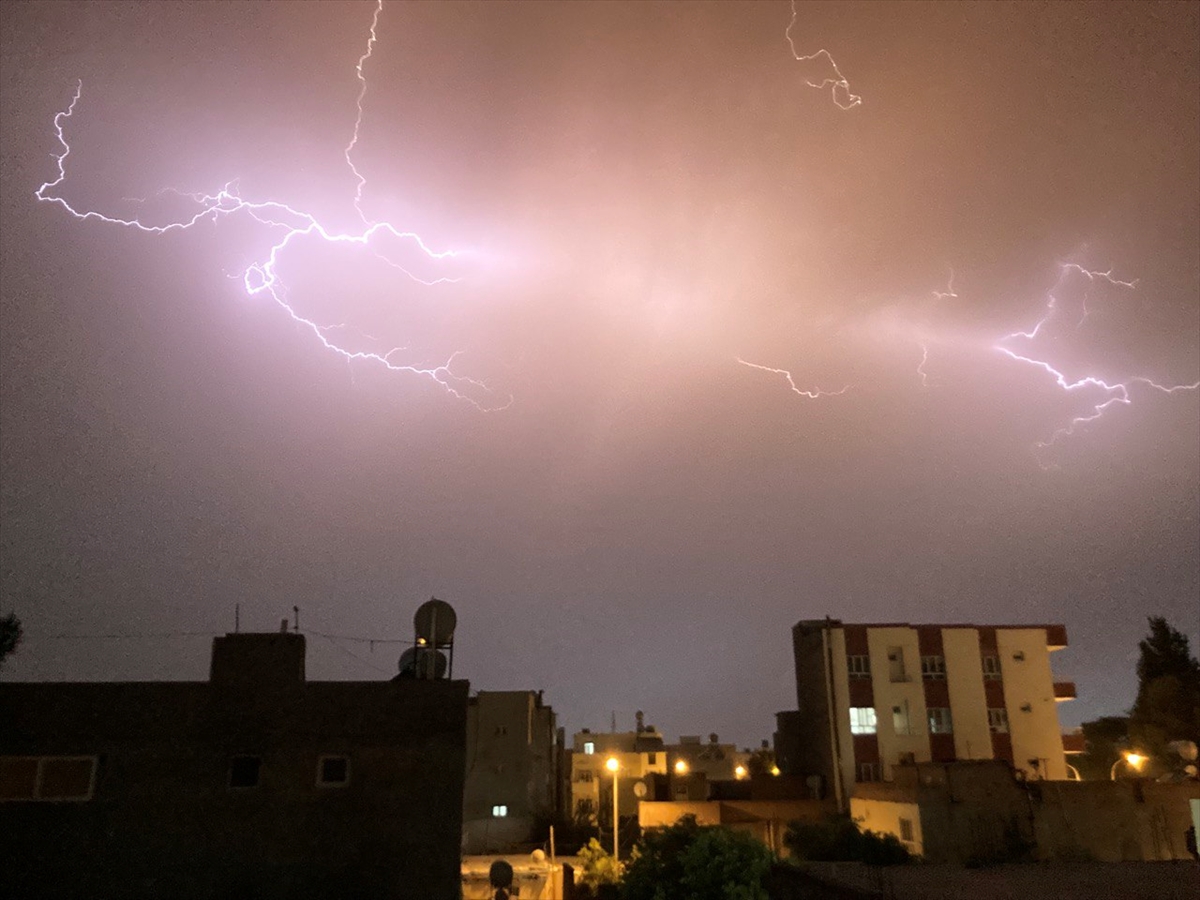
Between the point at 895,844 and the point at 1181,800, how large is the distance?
8712 millimetres

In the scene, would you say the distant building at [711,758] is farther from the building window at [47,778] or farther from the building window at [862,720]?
the building window at [47,778]

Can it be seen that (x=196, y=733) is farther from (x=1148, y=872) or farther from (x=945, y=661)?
(x=945, y=661)

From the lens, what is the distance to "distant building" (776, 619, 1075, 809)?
1548 inches

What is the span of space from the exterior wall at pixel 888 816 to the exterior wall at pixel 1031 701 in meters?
13.6

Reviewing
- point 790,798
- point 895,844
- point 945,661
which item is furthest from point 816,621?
point 895,844

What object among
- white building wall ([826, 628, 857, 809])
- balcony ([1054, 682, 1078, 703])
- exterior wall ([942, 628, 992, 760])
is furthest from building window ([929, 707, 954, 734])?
balcony ([1054, 682, 1078, 703])

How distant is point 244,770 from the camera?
12844 millimetres

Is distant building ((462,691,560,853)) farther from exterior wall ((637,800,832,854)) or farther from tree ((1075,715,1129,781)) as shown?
tree ((1075,715,1129,781))

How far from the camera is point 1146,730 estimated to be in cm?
4444

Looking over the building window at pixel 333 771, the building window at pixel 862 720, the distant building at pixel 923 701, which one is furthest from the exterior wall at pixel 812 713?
the building window at pixel 333 771

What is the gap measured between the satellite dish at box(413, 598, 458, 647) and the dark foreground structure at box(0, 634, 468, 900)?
1282 millimetres

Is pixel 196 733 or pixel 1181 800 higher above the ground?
pixel 196 733

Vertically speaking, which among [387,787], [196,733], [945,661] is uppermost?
[945,661]

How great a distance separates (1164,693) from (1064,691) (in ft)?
20.5
